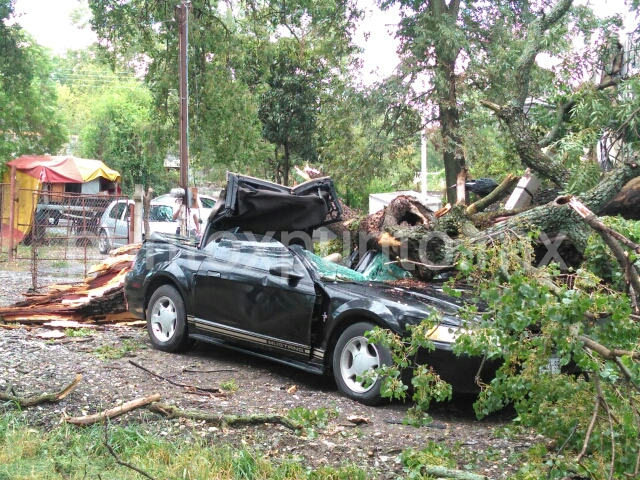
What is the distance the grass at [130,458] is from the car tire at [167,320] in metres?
2.57

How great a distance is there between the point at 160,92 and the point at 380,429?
556 inches

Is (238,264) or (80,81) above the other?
(80,81)

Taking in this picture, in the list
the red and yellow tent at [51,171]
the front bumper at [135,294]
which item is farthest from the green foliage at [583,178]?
the red and yellow tent at [51,171]

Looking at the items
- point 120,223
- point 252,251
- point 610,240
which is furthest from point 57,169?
point 610,240

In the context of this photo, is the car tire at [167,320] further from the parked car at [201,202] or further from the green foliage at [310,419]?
the parked car at [201,202]

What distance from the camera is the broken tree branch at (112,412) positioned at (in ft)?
15.6

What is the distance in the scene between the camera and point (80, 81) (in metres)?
51.0

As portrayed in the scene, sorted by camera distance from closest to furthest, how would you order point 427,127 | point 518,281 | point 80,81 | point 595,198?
point 518,281
point 595,198
point 427,127
point 80,81

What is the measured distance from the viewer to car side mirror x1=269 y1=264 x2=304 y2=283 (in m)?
6.29

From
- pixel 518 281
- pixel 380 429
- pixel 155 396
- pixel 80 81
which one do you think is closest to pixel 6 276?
pixel 155 396

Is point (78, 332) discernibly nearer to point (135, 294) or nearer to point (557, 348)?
point (135, 294)

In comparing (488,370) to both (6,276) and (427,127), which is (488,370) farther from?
(427,127)

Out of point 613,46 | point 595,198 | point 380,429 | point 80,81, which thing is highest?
point 80,81

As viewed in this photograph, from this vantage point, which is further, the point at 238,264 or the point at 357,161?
the point at 357,161
